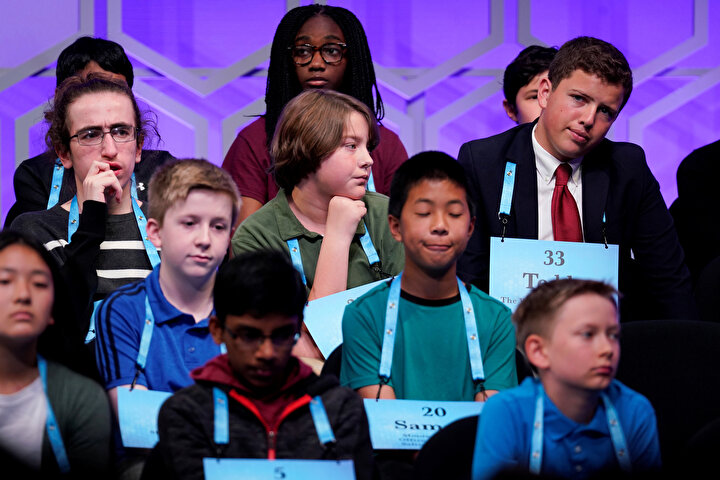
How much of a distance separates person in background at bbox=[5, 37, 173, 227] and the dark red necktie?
1413mm

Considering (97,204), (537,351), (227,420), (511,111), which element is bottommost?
(227,420)

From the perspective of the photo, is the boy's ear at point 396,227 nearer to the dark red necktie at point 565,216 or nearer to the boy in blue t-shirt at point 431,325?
the boy in blue t-shirt at point 431,325

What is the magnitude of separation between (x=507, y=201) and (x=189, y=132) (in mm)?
2347

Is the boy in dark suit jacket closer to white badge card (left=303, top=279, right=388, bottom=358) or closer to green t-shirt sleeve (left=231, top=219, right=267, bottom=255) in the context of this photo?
white badge card (left=303, top=279, right=388, bottom=358)

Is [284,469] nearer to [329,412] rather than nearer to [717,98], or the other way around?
[329,412]

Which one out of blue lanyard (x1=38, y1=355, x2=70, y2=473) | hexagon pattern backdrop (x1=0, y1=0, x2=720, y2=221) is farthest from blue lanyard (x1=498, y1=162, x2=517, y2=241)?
hexagon pattern backdrop (x1=0, y1=0, x2=720, y2=221)

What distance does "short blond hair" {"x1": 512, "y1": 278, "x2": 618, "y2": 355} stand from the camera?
208 centimetres

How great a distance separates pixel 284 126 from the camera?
318 cm

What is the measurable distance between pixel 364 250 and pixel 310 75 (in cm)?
92

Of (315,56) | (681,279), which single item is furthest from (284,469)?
(315,56)

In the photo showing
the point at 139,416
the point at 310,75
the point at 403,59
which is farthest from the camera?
the point at 403,59

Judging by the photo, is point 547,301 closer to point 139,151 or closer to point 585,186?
point 585,186

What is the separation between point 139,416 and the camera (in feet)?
7.34

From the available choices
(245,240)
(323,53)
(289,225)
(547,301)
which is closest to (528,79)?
(323,53)
